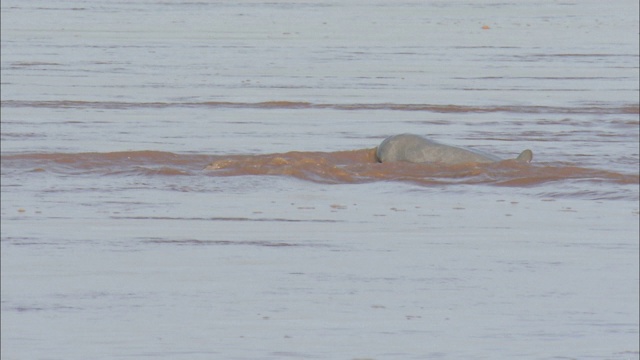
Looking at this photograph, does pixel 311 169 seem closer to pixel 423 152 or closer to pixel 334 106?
pixel 423 152

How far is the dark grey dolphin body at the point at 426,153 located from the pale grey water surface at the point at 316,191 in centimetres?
19

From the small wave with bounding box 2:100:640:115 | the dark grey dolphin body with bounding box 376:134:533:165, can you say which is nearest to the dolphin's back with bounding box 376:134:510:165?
the dark grey dolphin body with bounding box 376:134:533:165

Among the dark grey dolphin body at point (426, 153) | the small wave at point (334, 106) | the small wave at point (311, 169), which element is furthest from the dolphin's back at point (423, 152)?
the small wave at point (334, 106)

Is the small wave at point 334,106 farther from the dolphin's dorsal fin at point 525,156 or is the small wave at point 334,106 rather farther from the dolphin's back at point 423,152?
the dolphin's dorsal fin at point 525,156

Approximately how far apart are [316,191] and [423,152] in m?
1.79

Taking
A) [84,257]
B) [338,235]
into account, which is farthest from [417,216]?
[84,257]

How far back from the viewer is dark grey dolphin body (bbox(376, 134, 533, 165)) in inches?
519

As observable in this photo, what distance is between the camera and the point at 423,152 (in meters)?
13.4

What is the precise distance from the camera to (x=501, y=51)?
24.7 meters

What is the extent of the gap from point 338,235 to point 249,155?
3.95 metres

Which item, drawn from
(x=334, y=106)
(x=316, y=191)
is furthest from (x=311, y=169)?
(x=334, y=106)

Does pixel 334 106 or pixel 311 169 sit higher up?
pixel 334 106

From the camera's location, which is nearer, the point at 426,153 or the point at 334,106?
the point at 426,153

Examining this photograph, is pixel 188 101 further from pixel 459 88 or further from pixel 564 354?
pixel 564 354
